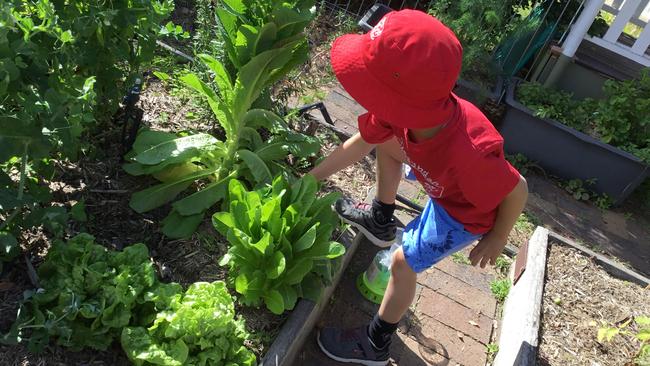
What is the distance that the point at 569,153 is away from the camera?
15.9ft

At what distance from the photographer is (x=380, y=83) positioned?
2043 mm

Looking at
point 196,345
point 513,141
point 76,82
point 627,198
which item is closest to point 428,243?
point 196,345

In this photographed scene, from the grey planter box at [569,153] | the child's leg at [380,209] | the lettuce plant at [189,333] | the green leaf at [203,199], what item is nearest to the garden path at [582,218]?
the grey planter box at [569,153]

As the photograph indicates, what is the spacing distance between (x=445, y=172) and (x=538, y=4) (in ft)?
12.2

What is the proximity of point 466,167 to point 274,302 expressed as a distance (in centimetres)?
98

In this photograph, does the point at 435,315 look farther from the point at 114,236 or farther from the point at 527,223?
the point at 114,236

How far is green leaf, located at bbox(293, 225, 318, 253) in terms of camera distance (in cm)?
241

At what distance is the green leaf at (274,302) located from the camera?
2.40m

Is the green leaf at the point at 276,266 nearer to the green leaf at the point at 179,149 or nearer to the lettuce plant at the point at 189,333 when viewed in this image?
the lettuce plant at the point at 189,333

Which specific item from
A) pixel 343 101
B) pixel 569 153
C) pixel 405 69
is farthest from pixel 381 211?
pixel 569 153

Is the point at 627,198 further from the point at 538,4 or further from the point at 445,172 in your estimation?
the point at 445,172

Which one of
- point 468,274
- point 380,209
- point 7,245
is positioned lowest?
point 468,274

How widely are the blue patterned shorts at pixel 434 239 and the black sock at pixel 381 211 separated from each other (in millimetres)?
625

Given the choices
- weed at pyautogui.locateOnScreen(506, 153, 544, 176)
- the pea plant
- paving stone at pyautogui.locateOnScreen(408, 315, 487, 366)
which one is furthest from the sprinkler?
weed at pyautogui.locateOnScreen(506, 153, 544, 176)
